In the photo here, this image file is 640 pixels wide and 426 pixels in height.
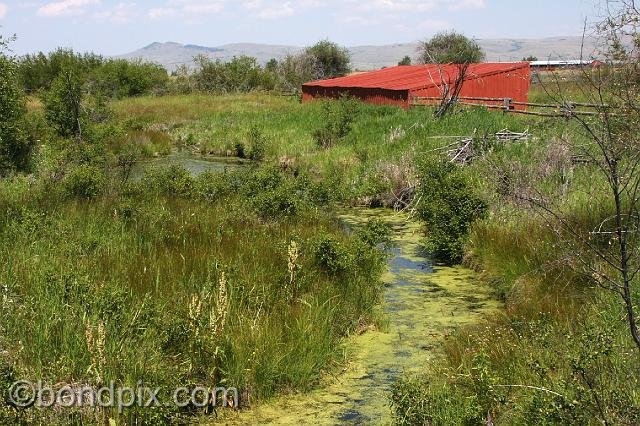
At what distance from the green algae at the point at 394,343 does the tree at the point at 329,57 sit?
5070 centimetres

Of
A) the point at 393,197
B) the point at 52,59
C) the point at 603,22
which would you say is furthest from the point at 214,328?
the point at 52,59

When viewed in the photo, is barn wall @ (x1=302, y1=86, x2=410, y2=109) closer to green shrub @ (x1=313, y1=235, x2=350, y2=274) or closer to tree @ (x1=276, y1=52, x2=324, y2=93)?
tree @ (x1=276, y1=52, x2=324, y2=93)

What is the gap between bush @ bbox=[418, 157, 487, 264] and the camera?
1096 cm

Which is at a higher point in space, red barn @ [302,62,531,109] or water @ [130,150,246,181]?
red barn @ [302,62,531,109]

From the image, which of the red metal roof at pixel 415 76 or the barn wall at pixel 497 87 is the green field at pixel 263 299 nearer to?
the barn wall at pixel 497 87

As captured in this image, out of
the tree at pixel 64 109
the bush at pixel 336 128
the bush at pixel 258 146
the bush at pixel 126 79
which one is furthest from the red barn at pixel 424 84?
the bush at pixel 126 79

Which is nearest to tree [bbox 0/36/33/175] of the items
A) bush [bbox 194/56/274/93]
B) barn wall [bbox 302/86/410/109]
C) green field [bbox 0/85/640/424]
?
green field [bbox 0/85/640/424]

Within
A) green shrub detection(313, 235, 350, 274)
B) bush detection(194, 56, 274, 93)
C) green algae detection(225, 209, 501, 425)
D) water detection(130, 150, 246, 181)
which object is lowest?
green algae detection(225, 209, 501, 425)

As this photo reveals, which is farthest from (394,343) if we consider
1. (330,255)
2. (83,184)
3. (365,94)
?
(365,94)

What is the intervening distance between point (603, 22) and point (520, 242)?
3.19 m

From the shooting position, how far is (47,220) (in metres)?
9.30

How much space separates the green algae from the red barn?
20.1 metres

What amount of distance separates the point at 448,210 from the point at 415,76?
943 inches

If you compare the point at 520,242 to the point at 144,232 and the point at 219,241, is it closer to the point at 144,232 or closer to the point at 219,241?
the point at 219,241
